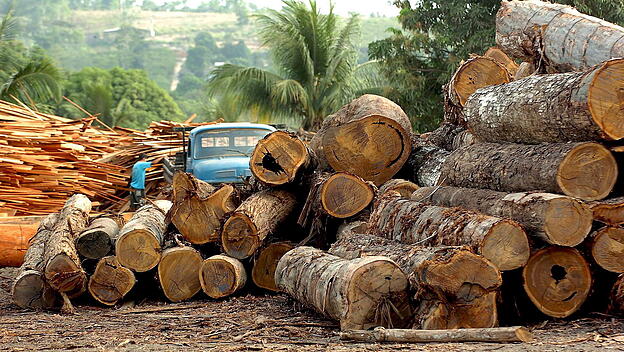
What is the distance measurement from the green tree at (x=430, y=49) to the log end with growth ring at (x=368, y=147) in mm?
15644

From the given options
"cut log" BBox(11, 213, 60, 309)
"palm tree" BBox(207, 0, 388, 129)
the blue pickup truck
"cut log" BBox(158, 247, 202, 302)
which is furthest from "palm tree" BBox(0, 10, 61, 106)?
"cut log" BBox(158, 247, 202, 302)

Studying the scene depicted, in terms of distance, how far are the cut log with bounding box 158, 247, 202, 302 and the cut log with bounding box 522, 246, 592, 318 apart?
471 cm

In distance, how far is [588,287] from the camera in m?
7.93

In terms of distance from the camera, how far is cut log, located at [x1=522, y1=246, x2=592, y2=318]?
25.9 ft

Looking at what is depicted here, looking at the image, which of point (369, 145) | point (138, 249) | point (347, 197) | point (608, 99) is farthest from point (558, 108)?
point (138, 249)

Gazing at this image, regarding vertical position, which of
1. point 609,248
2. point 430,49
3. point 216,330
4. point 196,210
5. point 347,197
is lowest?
point 216,330

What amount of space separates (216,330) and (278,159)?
3.19 meters

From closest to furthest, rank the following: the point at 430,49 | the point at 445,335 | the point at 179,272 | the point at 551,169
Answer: the point at 445,335, the point at 551,169, the point at 179,272, the point at 430,49

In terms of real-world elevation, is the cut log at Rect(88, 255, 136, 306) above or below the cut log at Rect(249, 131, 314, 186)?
below

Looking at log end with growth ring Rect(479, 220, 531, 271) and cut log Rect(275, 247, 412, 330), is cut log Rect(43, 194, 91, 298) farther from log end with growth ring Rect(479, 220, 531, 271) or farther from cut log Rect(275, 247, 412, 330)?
log end with growth ring Rect(479, 220, 531, 271)

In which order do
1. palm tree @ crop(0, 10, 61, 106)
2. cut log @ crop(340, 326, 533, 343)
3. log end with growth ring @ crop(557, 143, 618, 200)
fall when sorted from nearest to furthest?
1. cut log @ crop(340, 326, 533, 343)
2. log end with growth ring @ crop(557, 143, 618, 200)
3. palm tree @ crop(0, 10, 61, 106)

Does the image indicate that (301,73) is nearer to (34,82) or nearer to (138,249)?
(34,82)

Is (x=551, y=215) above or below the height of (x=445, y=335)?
above

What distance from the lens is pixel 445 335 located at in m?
7.02
